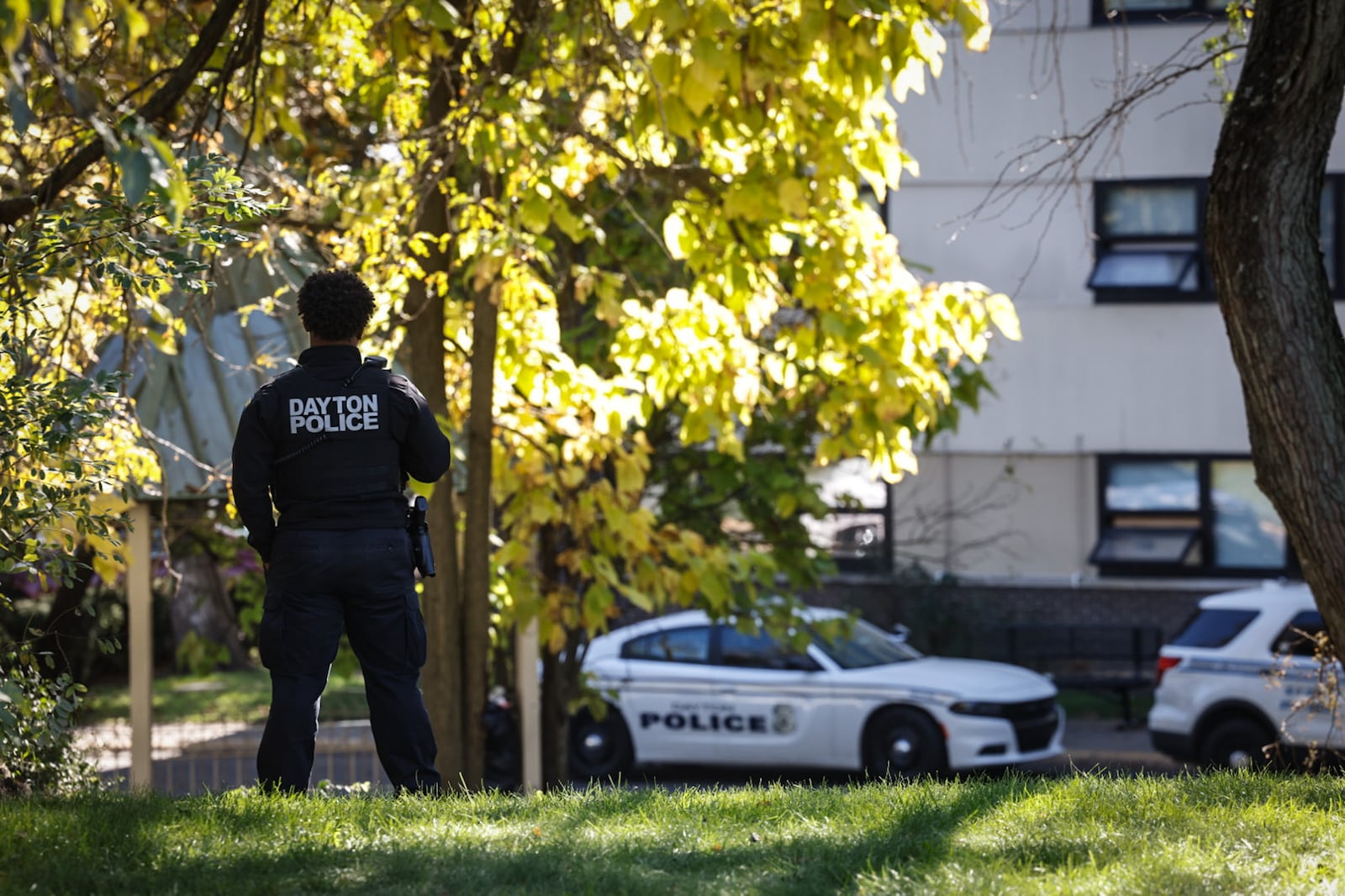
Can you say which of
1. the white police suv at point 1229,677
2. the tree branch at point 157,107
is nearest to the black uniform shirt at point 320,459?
the tree branch at point 157,107

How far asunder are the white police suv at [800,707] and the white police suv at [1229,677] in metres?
1.17

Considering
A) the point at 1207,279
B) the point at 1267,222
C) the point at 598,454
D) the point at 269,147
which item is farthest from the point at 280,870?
the point at 1207,279

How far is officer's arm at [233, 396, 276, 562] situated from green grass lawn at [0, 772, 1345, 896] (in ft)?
2.81

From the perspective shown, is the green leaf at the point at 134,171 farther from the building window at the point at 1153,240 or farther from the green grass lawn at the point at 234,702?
the building window at the point at 1153,240

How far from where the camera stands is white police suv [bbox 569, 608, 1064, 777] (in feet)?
42.2

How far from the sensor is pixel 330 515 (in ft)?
16.2

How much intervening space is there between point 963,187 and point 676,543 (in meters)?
10.4

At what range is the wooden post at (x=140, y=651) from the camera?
905 centimetres

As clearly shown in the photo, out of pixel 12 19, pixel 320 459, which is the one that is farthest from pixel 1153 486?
pixel 12 19

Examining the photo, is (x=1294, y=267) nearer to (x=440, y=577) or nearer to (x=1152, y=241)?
(x=440, y=577)

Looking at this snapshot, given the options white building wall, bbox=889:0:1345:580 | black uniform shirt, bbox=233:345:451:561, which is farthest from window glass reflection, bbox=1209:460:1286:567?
black uniform shirt, bbox=233:345:451:561

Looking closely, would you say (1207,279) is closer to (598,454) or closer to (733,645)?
(733,645)

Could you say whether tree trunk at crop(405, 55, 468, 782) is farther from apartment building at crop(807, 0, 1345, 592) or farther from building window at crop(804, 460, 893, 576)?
building window at crop(804, 460, 893, 576)

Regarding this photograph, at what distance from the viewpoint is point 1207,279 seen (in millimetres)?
17266
